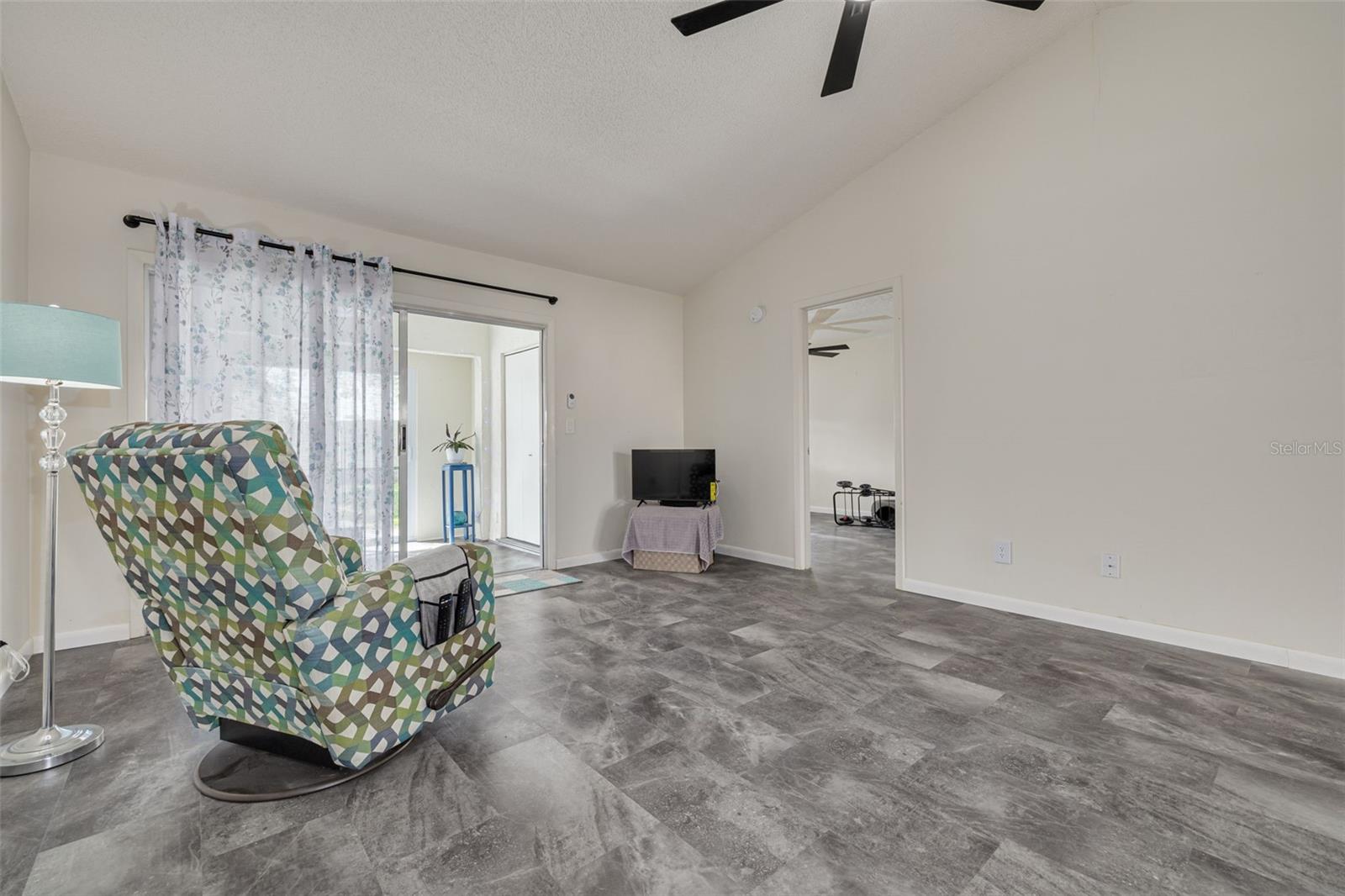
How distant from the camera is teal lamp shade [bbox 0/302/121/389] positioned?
69.7 inches

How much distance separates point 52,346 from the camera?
1.83m

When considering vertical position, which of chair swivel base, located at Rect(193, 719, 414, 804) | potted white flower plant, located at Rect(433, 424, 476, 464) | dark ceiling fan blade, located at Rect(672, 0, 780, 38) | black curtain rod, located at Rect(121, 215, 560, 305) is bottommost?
chair swivel base, located at Rect(193, 719, 414, 804)

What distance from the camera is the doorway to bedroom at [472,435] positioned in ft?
19.4

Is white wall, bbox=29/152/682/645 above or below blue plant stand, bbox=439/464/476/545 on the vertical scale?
above

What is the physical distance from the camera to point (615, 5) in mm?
2533

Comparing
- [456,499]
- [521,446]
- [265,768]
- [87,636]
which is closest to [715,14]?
[265,768]

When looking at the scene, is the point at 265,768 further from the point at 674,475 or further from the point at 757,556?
the point at 757,556

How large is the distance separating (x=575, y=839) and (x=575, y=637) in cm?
162

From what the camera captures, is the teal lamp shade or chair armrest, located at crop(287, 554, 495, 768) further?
the teal lamp shade

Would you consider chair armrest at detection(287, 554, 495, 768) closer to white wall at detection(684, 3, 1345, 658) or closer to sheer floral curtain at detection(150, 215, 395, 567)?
sheer floral curtain at detection(150, 215, 395, 567)

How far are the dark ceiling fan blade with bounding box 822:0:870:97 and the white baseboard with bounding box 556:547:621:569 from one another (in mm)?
3824

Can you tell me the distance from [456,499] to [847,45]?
5.56 m

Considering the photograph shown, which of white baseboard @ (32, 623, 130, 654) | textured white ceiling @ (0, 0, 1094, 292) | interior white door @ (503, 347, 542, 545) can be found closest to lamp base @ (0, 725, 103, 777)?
white baseboard @ (32, 623, 130, 654)

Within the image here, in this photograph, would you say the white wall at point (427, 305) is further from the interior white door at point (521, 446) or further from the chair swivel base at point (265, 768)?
Result: the chair swivel base at point (265, 768)
